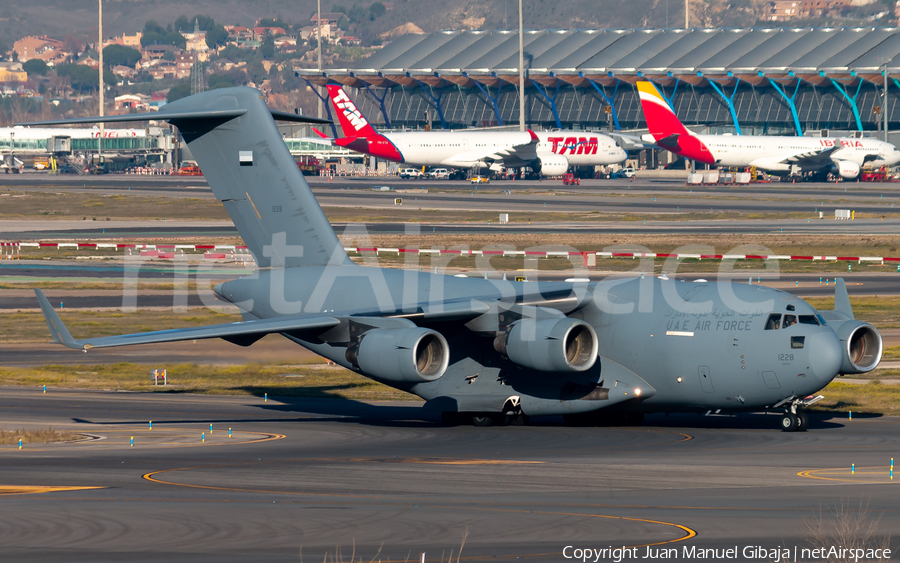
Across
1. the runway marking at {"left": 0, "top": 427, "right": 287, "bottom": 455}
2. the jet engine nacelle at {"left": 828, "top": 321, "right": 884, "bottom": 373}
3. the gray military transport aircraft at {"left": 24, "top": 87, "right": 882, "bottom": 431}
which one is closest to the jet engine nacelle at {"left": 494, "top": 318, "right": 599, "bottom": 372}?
the gray military transport aircraft at {"left": 24, "top": 87, "right": 882, "bottom": 431}

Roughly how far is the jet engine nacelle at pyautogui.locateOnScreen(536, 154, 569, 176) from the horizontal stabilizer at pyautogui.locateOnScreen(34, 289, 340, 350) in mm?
107629

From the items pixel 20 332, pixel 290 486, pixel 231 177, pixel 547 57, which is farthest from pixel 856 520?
pixel 547 57

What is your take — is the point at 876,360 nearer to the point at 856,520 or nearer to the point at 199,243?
the point at 856,520

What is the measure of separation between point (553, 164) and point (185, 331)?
10973 centimetres

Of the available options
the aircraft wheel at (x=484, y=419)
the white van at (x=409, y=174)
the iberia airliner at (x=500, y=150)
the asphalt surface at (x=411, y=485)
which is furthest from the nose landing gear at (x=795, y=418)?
the white van at (x=409, y=174)

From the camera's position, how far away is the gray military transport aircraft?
77.3ft

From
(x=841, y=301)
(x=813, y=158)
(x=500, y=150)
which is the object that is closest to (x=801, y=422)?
(x=841, y=301)

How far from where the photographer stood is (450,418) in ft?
88.6

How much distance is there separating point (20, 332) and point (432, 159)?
9308 cm

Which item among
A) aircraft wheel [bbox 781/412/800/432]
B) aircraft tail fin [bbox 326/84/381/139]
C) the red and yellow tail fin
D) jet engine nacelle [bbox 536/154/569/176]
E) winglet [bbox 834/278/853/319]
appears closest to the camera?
aircraft wheel [bbox 781/412/800/432]

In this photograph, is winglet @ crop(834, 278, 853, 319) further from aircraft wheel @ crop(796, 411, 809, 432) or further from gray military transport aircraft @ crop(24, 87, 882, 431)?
aircraft wheel @ crop(796, 411, 809, 432)

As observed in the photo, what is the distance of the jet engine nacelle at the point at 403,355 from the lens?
2319cm

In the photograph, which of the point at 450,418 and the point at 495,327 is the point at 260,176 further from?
the point at 450,418

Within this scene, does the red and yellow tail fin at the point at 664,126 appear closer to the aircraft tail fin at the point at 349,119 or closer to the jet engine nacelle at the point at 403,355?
the aircraft tail fin at the point at 349,119
